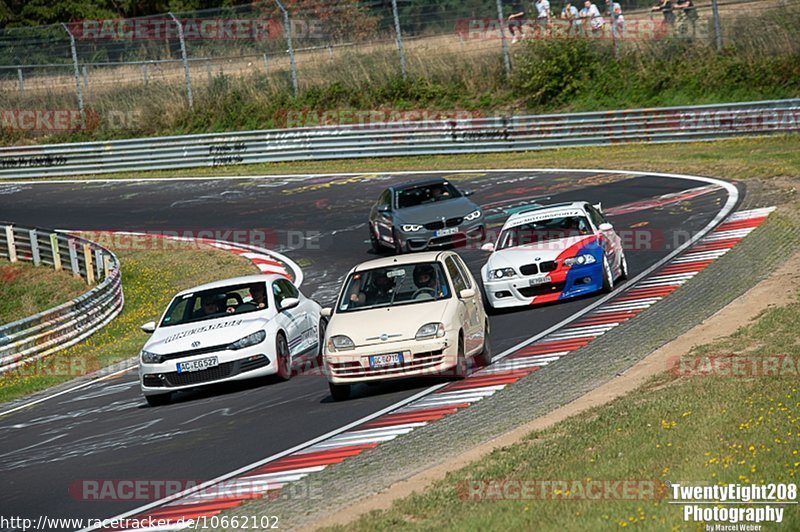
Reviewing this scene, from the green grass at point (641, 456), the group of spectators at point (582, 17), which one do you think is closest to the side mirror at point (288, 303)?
the green grass at point (641, 456)

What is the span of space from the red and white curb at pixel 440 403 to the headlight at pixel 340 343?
988mm

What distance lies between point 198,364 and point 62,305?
23.6ft

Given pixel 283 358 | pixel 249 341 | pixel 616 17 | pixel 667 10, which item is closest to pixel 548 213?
pixel 283 358

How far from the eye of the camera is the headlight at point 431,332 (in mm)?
12688

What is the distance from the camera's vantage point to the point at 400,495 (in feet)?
29.3

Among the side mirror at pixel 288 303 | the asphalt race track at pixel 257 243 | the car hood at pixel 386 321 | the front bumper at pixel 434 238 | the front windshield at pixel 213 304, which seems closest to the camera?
the asphalt race track at pixel 257 243

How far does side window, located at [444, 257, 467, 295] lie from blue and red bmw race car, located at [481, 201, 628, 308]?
3296 millimetres

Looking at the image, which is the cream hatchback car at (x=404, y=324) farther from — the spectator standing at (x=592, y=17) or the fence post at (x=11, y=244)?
the spectator standing at (x=592, y=17)

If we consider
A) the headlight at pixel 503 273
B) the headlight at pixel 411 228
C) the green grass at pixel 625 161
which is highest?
the headlight at pixel 503 273

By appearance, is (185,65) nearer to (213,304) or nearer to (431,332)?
(213,304)

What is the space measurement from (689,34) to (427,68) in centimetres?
914

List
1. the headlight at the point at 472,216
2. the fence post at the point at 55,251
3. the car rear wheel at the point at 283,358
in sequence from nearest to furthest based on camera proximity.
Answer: the car rear wheel at the point at 283,358 < the headlight at the point at 472,216 < the fence post at the point at 55,251

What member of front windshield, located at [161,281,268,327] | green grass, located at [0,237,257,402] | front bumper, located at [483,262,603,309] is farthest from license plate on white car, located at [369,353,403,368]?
green grass, located at [0,237,257,402]

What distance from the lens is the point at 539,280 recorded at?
1731 cm
